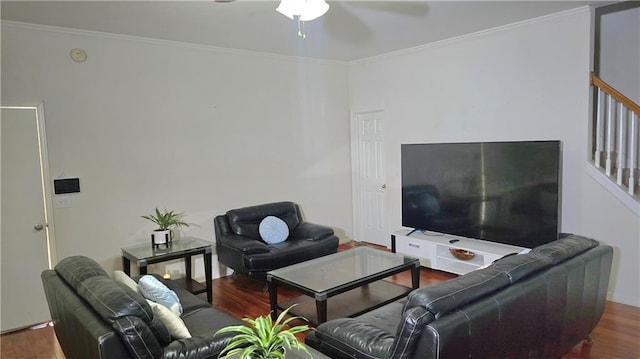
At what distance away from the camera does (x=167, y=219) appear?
438cm

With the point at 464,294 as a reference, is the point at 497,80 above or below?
above

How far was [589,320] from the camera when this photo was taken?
286cm

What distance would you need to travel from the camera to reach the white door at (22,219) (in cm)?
378

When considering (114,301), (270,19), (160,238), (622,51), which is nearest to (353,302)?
(160,238)

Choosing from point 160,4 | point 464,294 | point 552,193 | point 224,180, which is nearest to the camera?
point 464,294

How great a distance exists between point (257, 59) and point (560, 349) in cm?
430

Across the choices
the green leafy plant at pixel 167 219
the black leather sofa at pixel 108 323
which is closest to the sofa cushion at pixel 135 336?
the black leather sofa at pixel 108 323

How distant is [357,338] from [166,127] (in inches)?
130

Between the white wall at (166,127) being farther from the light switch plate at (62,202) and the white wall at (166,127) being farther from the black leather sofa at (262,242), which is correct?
the black leather sofa at (262,242)

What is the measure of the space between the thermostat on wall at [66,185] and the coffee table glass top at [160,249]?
749 millimetres

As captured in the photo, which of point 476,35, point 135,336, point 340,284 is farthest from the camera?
point 476,35

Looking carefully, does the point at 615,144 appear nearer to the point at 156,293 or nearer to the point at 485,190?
the point at 485,190

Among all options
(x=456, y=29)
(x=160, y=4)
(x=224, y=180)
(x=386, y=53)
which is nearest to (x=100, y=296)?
(x=160, y=4)

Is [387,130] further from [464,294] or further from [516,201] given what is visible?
[464,294]
